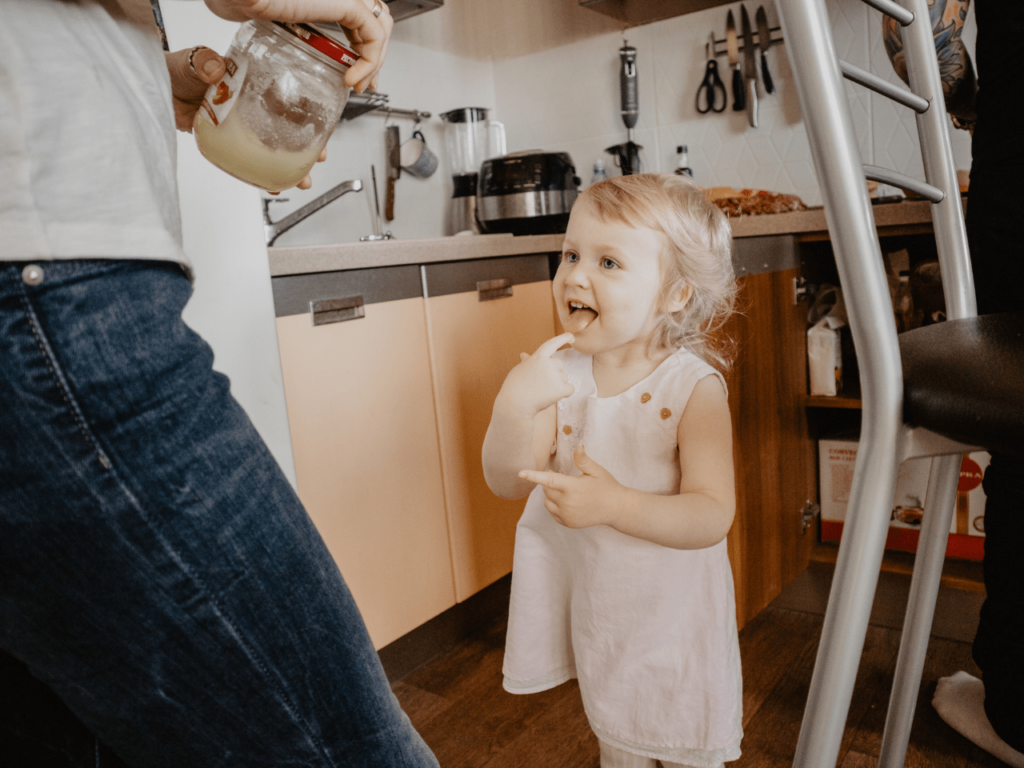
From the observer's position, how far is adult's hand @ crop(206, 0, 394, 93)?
54 cm

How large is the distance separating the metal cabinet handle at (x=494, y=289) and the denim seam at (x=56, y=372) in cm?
122

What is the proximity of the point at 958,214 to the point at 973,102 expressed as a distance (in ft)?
1.98

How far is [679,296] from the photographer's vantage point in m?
0.96

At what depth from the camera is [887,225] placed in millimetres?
1369

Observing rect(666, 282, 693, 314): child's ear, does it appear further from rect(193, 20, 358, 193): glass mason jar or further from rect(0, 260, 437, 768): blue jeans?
rect(0, 260, 437, 768): blue jeans

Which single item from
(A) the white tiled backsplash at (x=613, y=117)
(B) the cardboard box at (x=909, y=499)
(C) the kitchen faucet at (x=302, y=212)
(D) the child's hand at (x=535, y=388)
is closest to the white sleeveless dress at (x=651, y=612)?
(D) the child's hand at (x=535, y=388)

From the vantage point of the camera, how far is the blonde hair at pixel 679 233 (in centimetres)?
93

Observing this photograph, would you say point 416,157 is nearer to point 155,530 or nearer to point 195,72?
point 195,72

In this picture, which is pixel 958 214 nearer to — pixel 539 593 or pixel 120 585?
pixel 539 593

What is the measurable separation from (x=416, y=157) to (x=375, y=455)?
1085 mm

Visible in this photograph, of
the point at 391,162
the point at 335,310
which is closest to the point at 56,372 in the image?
the point at 335,310

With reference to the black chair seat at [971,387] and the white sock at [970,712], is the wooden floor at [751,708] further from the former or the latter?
the black chair seat at [971,387]

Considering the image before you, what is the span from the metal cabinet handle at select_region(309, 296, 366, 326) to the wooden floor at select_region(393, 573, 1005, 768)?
699 millimetres

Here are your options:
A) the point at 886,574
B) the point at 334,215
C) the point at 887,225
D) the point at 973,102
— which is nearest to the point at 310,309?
the point at 334,215
